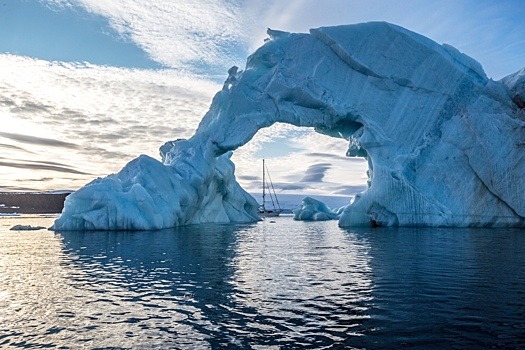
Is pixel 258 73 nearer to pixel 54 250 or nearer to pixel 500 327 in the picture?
pixel 54 250

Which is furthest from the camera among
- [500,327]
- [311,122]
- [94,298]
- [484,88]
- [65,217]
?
[311,122]

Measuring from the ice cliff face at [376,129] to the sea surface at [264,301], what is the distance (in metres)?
14.5

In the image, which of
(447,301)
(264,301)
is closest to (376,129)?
(447,301)

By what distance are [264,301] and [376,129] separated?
25.2 metres

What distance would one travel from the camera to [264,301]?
8.32 metres

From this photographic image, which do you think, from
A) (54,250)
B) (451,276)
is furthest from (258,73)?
(451,276)

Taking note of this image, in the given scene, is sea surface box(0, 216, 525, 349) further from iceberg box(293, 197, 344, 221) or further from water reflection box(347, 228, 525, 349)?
iceberg box(293, 197, 344, 221)

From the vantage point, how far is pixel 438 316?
7137 mm

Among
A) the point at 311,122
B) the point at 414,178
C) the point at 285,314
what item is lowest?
the point at 285,314

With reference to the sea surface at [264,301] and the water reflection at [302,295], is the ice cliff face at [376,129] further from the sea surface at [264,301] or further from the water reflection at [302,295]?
the water reflection at [302,295]

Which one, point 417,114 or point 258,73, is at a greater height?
point 258,73

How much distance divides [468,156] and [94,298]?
26.7 metres

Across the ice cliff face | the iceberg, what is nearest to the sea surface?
the ice cliff face

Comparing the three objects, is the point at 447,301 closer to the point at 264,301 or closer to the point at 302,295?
the point at 302,295
